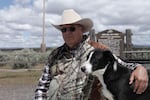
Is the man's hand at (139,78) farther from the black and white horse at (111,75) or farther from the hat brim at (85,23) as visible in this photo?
the hat brim at (85,23)

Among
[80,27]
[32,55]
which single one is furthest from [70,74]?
[32,55]

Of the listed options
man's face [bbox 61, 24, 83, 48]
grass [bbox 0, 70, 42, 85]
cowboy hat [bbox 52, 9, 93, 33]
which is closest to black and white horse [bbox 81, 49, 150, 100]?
man's face [bbox 61, 24, 83, 48]

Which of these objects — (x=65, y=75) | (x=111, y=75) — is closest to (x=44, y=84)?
(x=65, y=75)

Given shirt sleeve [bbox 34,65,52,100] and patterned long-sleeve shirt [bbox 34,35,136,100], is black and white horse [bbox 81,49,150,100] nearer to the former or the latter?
patterned long-sleeve shirt [bbox 34,35,136,100]

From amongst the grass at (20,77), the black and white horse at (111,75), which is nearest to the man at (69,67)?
the black and white horse at (111,75)

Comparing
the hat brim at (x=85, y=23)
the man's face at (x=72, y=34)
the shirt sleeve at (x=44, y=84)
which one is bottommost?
the shirt sleeve at (x=44, y=84)

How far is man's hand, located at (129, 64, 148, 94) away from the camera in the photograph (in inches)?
173

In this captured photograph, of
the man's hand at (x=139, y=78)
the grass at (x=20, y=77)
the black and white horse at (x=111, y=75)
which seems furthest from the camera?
the grass at (x=20, y=77)

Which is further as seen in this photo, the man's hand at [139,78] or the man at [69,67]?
the man at [69,67]

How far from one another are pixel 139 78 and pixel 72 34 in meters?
0.89

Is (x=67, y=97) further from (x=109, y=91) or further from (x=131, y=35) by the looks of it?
(x=131, y=35)

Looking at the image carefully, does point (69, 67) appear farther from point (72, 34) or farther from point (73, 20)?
point (73, 20)

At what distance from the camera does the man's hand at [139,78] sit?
4.38 meters

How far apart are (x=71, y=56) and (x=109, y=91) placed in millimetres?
567
